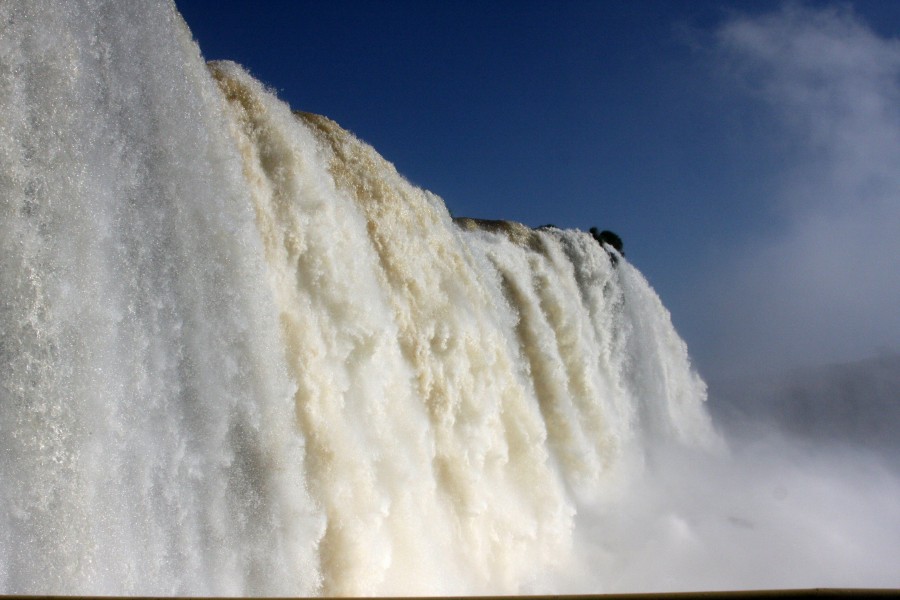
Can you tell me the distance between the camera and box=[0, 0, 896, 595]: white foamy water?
3436 mm

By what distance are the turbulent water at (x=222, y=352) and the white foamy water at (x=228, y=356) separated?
0.05 ft

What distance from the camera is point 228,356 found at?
4.56 meters

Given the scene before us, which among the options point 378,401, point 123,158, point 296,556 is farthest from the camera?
point 378,401

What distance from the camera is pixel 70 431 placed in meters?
3.45

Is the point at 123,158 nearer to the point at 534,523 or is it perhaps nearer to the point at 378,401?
the point at 378,401

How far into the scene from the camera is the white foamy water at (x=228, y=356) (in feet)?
11.3

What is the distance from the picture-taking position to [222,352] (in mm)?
4523

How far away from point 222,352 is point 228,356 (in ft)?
0.17

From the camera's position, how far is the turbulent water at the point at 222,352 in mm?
3430

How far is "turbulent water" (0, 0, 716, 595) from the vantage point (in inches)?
135

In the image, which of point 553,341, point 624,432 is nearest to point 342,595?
point 553,341

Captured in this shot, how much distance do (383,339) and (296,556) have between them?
82.2 inches

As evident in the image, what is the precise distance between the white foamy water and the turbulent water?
15 mm

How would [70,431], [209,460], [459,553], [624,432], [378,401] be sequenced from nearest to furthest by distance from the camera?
[70,431] < [209,460] < [378,401] < [459,553] < [624,432]
